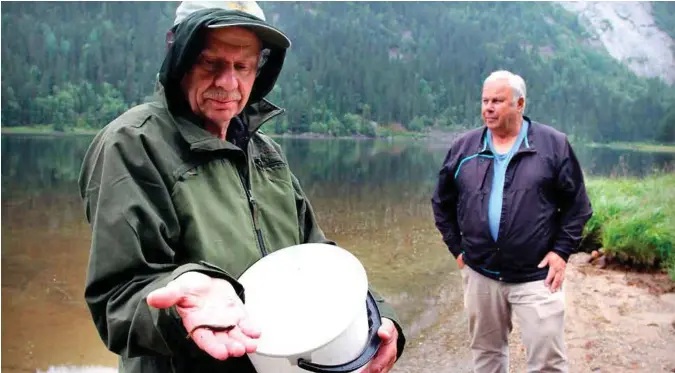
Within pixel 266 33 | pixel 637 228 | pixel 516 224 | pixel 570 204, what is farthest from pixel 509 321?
pixel 637 228

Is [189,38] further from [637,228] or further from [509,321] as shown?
[637,228]

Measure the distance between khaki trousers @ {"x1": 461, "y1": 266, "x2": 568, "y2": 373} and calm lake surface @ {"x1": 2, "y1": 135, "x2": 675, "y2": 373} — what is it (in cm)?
187

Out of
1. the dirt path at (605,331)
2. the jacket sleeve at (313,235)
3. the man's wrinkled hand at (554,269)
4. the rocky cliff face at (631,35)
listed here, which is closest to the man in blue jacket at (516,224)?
the man's wrinkled hand at (554,269)

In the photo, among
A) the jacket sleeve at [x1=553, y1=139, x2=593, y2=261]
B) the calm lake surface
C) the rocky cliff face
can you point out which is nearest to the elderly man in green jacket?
the jacket sleeve at [x1=553, y1=139, x2=593, y2=261]

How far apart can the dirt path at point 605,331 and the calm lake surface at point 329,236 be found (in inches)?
1.9

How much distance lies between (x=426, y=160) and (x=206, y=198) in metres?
51.7

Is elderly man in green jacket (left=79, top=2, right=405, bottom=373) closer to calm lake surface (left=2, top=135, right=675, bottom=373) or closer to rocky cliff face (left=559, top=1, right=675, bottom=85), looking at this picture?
calm lake surface (left=2, top=135, right=675, bottom=373)

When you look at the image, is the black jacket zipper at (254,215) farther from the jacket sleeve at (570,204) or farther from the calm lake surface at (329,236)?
the calm lake surface at (329,236)

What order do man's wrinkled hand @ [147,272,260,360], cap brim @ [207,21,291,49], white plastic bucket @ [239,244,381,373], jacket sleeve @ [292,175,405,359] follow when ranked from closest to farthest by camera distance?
man's wrinkled hand @ [147,272,260,360]
white plastic bucket @ [239,244,381,373]
cap brim @ [207,21,291,49]
jacket sleeve @ [292,175,405,359]

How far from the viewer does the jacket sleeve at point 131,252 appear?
107 cm

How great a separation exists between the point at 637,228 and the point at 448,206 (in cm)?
495

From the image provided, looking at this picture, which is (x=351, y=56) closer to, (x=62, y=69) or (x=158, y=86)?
(x=62, y=69)

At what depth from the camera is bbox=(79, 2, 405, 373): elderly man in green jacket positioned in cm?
105

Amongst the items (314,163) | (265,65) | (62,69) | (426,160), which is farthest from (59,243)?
(62,69)
